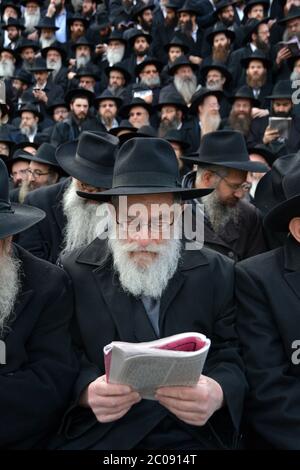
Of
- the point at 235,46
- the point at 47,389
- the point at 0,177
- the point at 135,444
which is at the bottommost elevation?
the point at 135,444

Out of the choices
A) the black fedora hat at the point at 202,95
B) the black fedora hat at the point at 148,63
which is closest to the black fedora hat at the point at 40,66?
the black fedora hat at the point at 148,63

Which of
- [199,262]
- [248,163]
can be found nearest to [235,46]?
[248,163]

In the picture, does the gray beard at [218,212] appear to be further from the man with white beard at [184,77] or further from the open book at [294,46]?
the open book at [294,46]

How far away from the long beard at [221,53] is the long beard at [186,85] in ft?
3.25

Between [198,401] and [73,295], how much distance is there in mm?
811

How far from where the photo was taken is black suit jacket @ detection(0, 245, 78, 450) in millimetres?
2801

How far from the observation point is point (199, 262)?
10.5 feet

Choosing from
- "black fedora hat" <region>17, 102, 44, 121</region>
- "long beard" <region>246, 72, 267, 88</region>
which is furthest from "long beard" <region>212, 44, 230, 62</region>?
"black fedora hat" <region>17, 102, 44, 121</region>

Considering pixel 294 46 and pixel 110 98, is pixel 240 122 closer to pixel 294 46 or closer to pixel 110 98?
pixel 294 46

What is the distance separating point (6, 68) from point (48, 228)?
10311 mm

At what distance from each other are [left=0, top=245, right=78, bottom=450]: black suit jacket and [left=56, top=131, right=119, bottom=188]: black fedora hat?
183 cm

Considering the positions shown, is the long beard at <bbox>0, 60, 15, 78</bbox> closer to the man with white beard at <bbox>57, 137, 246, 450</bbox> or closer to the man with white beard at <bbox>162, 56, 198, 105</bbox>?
the man with white beard at <bbox>162, 56, 198, 105</bbox>

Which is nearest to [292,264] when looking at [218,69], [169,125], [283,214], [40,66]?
[283,214]

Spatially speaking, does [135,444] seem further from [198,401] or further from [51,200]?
[51,200]
